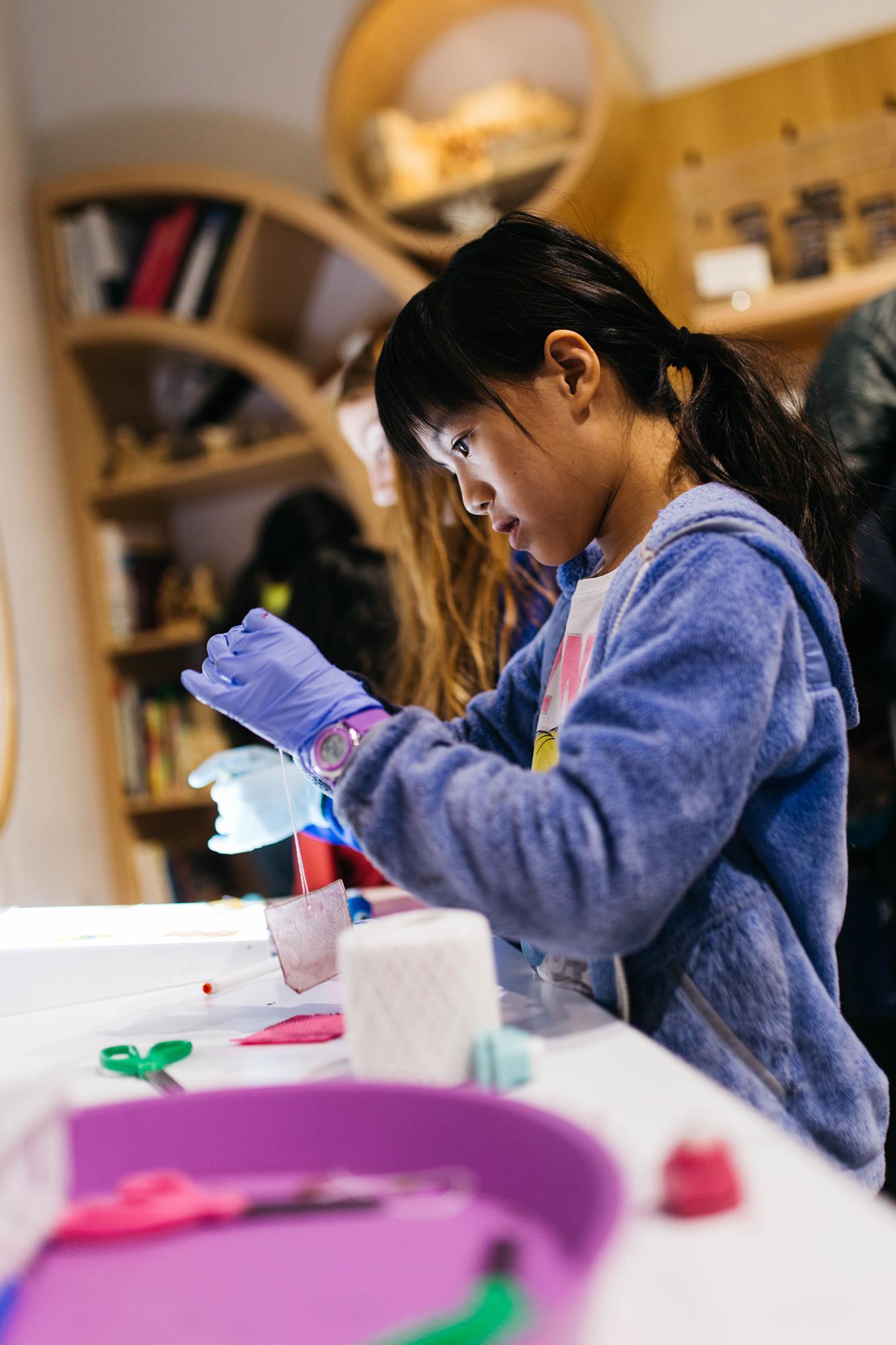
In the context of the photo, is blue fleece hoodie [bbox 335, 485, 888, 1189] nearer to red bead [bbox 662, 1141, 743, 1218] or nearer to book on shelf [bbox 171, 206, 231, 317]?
red bead [bbox 662, 1141, 743, 1218]

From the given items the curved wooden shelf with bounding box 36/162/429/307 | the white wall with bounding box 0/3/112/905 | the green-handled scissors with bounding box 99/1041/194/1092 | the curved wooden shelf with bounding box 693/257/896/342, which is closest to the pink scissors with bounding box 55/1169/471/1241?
the green-handled scissors with bounding box 99/1041/194/1092

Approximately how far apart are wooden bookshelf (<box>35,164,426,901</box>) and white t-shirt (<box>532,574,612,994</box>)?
1676mm

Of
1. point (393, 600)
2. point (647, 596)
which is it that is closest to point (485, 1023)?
point (647, 596)

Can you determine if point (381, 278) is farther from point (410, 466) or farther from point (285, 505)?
point (410, 466)

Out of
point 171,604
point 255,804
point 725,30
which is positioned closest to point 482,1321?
point 255,804

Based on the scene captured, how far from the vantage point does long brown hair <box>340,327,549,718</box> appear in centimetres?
153

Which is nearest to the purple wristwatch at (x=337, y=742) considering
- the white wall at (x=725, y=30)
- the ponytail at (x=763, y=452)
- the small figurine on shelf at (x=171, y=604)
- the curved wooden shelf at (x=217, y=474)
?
the ponytail at (x=763, y=452)

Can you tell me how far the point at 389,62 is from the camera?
2834mm

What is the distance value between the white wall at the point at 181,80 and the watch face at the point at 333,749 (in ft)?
8.40

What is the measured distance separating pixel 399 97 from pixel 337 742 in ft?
8.20

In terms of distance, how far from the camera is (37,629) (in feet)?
9.16

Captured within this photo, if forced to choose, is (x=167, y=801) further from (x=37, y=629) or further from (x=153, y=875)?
(x=37, y=629)

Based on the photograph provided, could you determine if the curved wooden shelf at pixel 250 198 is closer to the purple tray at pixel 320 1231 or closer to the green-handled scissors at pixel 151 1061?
the green-handled scissors at pixel 151 1061

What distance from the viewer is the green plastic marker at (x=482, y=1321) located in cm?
37
